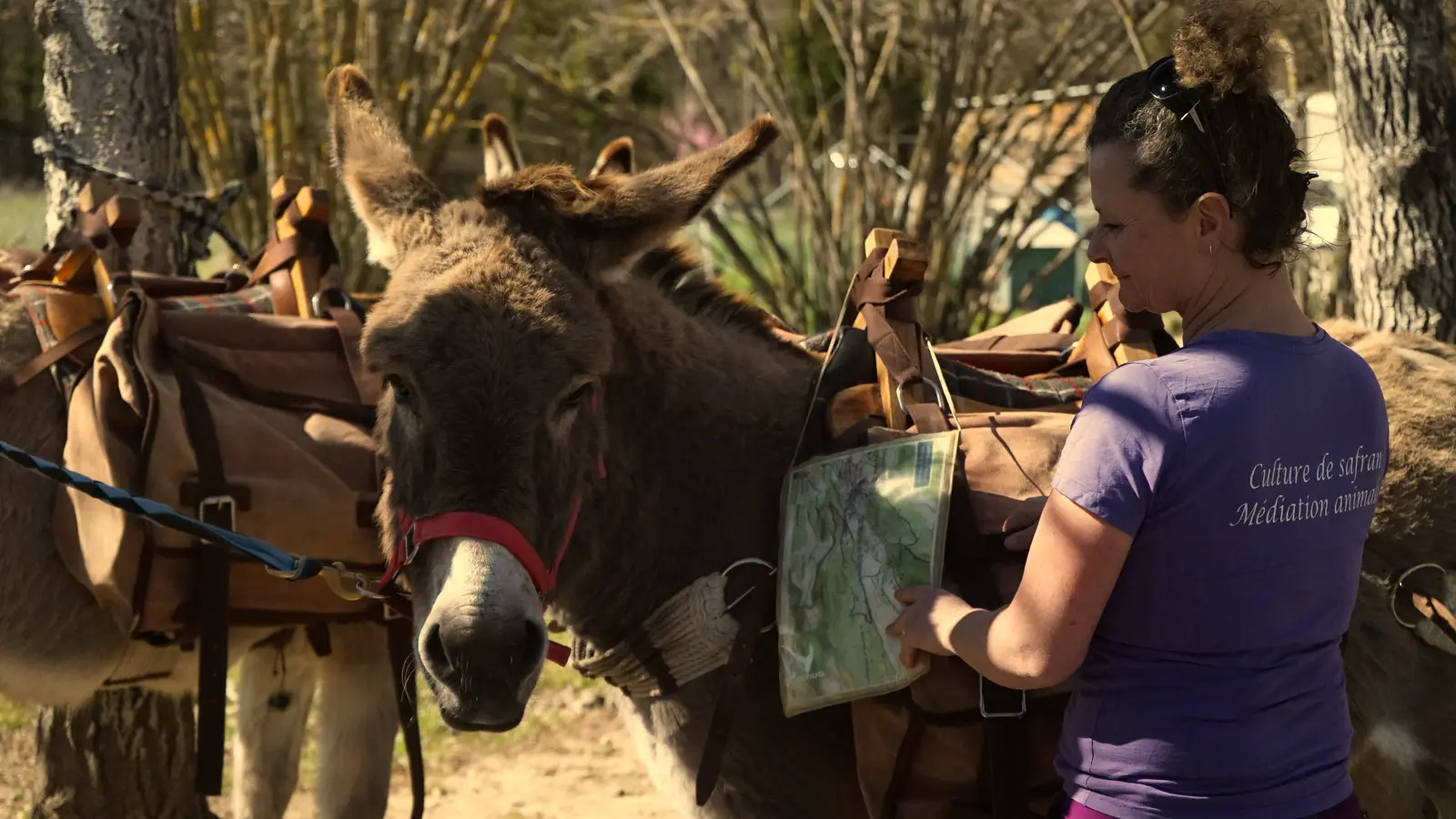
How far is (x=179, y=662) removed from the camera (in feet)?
10.5

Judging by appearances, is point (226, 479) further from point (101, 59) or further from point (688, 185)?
point (101, 59)

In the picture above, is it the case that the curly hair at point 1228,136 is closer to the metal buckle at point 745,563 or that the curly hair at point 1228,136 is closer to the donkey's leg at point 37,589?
the metal buckle at point 745,563

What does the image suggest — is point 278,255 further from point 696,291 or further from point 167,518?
point 696,291

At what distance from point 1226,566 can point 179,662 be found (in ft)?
8.58

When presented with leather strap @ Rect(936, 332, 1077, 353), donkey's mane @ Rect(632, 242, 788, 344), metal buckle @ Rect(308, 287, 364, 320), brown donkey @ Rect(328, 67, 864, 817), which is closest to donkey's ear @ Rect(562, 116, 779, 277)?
brown donkey @ Rect(328, 67, 864, 817)

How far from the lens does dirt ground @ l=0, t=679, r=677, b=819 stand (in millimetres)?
4633

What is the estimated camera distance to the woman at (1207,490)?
5.25 feet

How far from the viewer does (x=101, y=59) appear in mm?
4082

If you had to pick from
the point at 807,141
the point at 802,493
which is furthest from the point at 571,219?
the point at 807,141

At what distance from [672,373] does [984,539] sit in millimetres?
659

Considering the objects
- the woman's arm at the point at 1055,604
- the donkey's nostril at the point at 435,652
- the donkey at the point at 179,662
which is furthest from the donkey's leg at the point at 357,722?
the woman's arm at the point at 1055,604

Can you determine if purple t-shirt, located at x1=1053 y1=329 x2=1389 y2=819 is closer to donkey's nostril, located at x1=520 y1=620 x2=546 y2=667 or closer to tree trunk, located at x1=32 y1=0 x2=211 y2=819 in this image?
donkey's nostril, located at x1=520 y1=620 x2=546 y2=667

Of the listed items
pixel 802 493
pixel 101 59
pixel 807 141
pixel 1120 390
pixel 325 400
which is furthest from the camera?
pixel 807 141

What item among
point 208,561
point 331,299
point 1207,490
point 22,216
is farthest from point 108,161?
point 22,216
